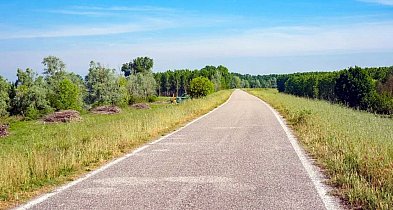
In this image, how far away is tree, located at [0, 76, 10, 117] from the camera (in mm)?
64706

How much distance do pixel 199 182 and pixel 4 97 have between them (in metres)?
65.9

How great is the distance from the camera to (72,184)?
25.6 ft

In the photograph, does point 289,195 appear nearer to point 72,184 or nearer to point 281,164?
point 281,164

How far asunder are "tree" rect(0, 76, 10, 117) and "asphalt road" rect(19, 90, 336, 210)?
5821 centimetres

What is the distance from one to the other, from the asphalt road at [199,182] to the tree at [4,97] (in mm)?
58205

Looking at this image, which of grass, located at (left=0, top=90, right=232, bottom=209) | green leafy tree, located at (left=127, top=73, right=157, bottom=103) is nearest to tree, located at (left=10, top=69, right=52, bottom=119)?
green leafy tree, located at (left=127, top=73, right=157, bottom=103)

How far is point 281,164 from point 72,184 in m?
4.43

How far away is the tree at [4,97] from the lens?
64.7 metres

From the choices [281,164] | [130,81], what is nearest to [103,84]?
[130,81]

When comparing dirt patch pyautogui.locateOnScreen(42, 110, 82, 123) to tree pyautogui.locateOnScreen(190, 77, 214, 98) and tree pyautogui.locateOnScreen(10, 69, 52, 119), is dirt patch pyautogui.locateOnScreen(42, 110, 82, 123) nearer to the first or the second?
tree pyautogui.locateOnScreen(10, 69, 52, 119)

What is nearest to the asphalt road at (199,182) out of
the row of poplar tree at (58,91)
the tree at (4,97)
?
the row of poplar tree at (58,91)

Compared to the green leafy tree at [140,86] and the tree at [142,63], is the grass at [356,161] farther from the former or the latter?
the tree at [142,63]

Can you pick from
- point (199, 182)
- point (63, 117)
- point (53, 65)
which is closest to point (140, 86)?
point (53, 65)

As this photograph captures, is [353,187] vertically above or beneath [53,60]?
beneath
